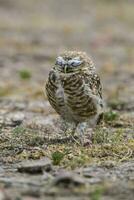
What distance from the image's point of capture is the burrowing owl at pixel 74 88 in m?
7.75

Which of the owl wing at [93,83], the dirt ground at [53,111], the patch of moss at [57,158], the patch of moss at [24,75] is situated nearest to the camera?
the dirt ground at [53,111]

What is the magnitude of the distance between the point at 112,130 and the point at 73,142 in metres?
1.01

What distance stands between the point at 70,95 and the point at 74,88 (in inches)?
3.1

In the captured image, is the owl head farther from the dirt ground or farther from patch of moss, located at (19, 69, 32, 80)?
patch of moss, located at (19, 69, 32, 80)

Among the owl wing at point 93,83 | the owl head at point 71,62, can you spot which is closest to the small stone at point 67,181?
the owl head at point 71,62

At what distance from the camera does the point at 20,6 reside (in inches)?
948

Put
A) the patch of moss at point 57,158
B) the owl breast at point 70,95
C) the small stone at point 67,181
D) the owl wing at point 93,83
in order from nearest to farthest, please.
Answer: the small stone at point 67,181 < the patch of moss at point 57,158 < the owl breast at point 70,95 < the owl wing at point 93,83

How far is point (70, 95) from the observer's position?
7.76 meters

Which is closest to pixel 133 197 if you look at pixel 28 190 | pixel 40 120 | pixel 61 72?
pixel 28 190

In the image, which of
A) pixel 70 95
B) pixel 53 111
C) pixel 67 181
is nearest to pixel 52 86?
pixel 70 95

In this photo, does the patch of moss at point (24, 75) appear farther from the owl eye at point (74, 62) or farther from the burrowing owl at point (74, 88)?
the owl eye at point (74, 62)

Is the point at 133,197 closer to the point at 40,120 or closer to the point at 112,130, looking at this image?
the point at 112,130

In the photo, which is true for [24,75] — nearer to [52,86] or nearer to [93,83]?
[93,83]

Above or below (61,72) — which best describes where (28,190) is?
below
